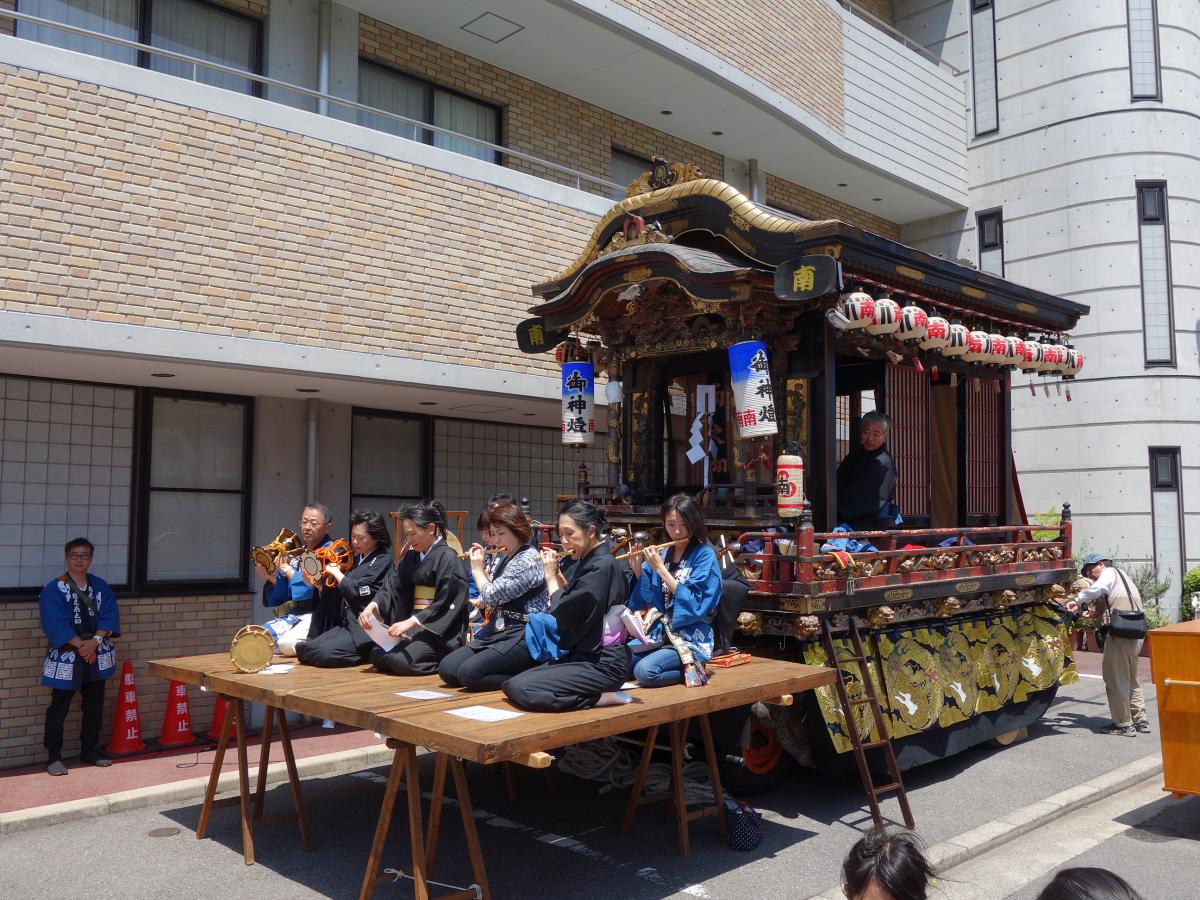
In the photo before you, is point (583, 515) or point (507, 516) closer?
point (583, 515)

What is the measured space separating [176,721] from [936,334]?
8312 millimetres

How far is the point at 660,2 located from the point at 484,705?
1047cm

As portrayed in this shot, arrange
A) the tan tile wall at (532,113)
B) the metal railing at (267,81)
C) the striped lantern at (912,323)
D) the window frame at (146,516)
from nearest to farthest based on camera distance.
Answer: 1. the metal railing at (267,81)
2. the striped lantern at (912,323)
3. the window frame at (146,516)
4. the tan tile wall at (532,113)

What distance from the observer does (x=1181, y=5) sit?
723 inches

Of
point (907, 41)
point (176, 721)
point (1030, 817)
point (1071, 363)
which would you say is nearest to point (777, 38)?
point (907, 41)

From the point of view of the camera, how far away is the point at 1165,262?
58.4 feet

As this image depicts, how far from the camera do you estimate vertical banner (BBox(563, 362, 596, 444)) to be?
32.1ft

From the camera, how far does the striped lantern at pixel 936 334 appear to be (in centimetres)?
905

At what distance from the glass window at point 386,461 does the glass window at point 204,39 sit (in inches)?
162

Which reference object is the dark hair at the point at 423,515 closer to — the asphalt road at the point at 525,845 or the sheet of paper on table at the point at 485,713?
the sheet of paper on table at the point at 485,713

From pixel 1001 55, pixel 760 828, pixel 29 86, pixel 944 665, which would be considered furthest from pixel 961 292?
pixel 1001 55

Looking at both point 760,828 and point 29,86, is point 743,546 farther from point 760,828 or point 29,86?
point 29,86

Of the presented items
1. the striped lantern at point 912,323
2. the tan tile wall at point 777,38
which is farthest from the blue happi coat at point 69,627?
the tan tile wall at point 777,38

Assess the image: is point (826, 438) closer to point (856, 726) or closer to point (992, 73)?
point (856, 726)
